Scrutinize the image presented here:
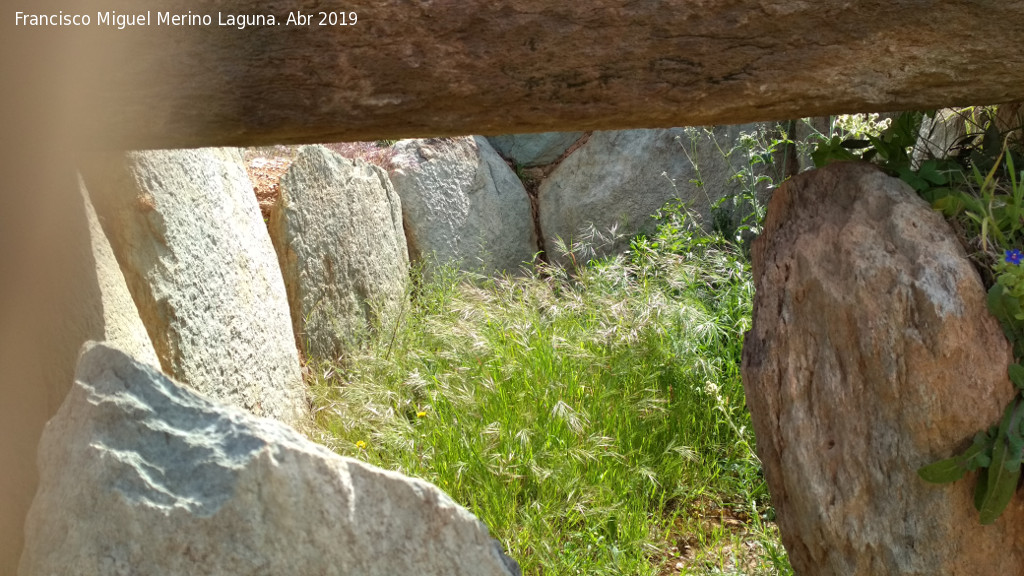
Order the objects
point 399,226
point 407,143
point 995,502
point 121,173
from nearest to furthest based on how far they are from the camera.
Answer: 1. point 995,502
2. point 121,173
3. point 399,226
4. point 407,143

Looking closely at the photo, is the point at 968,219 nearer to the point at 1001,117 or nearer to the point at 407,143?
the point at 1001,117

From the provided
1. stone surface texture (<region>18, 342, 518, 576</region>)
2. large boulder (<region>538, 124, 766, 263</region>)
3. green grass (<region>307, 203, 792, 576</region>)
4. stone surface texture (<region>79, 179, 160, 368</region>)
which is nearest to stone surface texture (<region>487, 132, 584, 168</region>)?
large boulder (<region>538, 124, 766, 263</region>)

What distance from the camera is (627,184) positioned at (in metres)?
5.91

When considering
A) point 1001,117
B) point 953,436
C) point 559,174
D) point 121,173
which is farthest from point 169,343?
point 559,174

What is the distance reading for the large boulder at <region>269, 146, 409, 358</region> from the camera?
14.2 ft

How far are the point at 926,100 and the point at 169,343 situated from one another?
7.75 feet

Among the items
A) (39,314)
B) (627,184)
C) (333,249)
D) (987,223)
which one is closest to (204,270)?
(39,314)

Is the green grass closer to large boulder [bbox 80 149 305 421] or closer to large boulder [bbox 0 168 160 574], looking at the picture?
large boulder [bbox 80 149 305 421]

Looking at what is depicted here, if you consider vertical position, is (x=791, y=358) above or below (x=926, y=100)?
below

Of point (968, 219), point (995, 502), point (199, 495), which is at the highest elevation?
point (968, 219)

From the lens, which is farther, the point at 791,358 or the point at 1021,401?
the point at 791,358

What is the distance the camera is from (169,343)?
2.93m

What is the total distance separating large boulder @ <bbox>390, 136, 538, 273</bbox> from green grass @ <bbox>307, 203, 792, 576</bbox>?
119cm

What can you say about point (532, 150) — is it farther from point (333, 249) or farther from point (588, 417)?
point (588, 417)
